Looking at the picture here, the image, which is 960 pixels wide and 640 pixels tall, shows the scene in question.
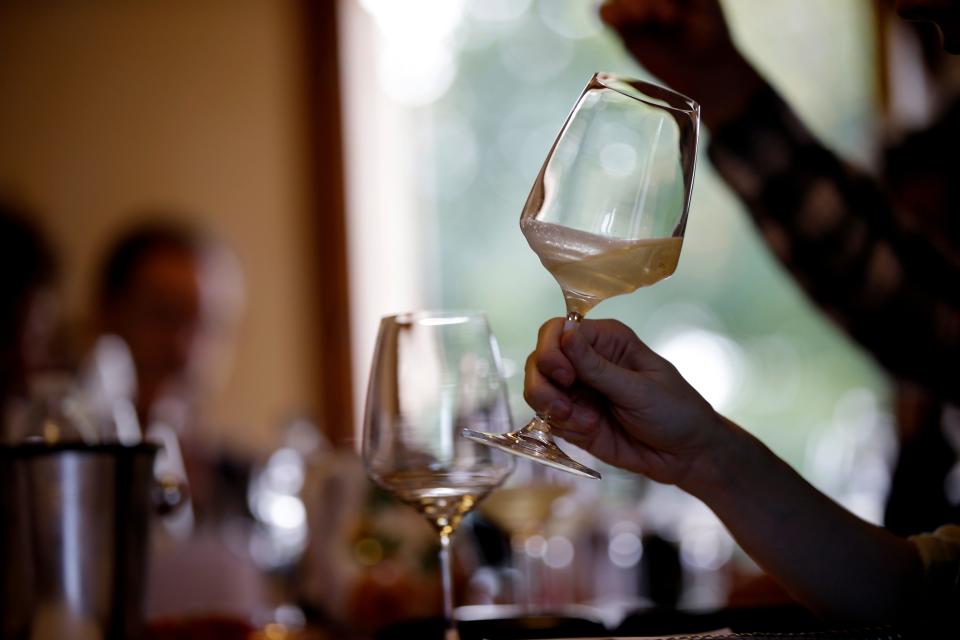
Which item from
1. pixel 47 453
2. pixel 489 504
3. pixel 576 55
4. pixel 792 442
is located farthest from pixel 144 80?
pixel 47 453

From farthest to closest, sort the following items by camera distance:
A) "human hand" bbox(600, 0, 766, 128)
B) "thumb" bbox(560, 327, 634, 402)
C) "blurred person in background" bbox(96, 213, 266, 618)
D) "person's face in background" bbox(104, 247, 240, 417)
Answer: "person's face in background" bbox(104, 247, 240, 417) → "blurred person in background" bbox(96, 213, 266, 618) → "human hand" bbox(600, 0, 766, 128) → "thumb" bbox(560, 327, 634, 402)

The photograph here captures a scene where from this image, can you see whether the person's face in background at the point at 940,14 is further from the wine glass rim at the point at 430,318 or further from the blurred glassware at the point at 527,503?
the blurred glassware at the point at 527,503

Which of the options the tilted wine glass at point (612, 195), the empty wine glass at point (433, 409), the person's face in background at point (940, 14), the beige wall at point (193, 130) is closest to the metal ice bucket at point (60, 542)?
the empty wine glass at point (433, 409)

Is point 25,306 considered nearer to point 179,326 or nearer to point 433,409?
point 179,326

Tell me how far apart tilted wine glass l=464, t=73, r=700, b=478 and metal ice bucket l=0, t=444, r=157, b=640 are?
334 millimetres

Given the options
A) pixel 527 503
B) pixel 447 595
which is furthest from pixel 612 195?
pixel 527 503

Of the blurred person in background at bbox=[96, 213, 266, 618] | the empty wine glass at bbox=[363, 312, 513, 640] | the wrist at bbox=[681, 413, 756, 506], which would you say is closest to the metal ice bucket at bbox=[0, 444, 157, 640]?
the empty wine glass at bbox=[363, 312, 513, 640]

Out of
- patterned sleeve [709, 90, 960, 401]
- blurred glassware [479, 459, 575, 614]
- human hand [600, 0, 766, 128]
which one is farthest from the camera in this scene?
blurred glassware [479, 459, 575, 614]

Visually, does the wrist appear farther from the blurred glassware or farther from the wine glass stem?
the blurred glassware

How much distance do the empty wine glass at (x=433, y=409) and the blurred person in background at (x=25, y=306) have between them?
2.05 meters

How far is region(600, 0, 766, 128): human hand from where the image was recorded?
98 centimetres

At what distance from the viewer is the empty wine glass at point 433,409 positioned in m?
0.75

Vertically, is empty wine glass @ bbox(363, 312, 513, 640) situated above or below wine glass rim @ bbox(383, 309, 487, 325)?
below

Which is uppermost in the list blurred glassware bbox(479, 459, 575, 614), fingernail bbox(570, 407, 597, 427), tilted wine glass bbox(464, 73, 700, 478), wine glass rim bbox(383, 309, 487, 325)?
tilted wine glass bbox(464, 73, 700, 478)
